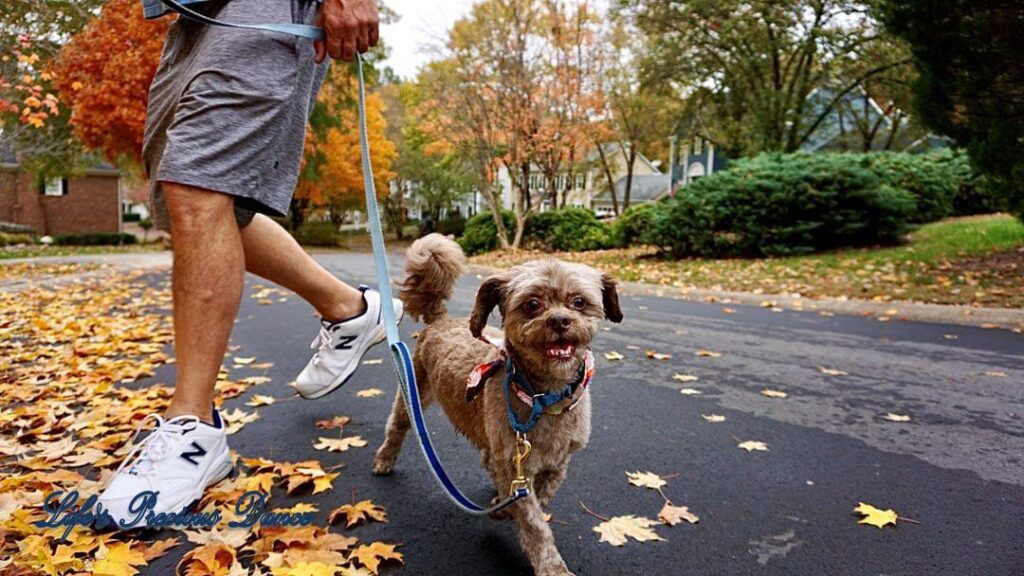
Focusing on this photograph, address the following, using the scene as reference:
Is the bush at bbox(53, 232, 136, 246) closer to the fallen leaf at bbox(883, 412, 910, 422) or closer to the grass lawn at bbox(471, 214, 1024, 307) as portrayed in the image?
the grass lawn at bbox(471, 214, 1024, 307)

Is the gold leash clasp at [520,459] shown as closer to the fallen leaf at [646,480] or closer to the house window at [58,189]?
the fallen leaf at [646,480]

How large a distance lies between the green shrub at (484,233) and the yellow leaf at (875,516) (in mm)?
19433

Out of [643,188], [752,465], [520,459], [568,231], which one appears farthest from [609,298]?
[643,188]

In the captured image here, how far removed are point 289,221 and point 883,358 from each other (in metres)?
30.6

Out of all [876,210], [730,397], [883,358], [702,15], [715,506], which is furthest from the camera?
[702,15]

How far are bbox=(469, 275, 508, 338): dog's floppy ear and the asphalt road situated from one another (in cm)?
71

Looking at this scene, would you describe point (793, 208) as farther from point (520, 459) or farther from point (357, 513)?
point (357, 513)

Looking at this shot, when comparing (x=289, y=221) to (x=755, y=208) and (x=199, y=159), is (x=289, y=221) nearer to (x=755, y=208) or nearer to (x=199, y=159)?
(x=755, y=208)

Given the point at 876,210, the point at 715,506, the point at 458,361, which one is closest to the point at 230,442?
the point at 458,361

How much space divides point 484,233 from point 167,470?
19.8 m

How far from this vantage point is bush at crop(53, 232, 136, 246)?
3061 cm

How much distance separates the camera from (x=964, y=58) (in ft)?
27.1

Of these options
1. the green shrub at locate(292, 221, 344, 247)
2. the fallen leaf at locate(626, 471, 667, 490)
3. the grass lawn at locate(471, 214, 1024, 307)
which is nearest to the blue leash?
the fallen leaf at locate(626, 471, 667, 490)

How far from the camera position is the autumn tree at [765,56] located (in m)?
21.8
